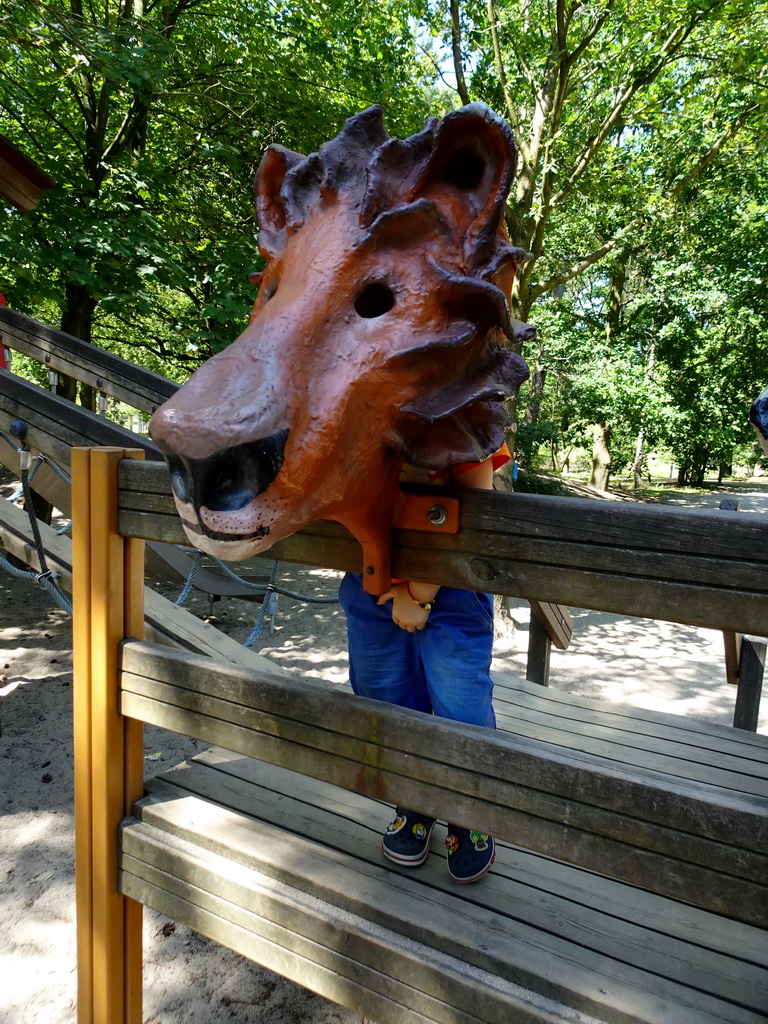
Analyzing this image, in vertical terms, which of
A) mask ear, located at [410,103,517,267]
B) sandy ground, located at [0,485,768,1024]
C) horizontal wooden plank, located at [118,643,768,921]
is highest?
mask ear, located at [410,103,517,267]

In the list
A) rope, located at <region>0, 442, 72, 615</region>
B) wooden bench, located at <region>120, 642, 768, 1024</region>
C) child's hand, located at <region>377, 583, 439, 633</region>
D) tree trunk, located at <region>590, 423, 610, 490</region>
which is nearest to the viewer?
wooden bench, located at <region>120, 642, 768, 1024</region>

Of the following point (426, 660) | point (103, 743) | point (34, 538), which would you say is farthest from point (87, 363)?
point (426, 660)

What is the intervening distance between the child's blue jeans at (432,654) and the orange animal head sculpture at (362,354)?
47 cm

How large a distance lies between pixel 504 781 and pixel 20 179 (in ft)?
18.6

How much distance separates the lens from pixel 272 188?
4.66 feet

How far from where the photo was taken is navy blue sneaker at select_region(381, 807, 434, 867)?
1.70 metres

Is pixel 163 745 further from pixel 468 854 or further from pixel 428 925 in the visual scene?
pixel 428 925

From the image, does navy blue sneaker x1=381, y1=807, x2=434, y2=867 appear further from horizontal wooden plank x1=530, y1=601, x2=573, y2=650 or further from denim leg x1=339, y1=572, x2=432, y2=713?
horizontal wooden plank x1=530, y1=601, x2=573, y2=650

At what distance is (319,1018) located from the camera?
2.29 meters

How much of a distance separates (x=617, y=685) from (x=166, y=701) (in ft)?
15.5

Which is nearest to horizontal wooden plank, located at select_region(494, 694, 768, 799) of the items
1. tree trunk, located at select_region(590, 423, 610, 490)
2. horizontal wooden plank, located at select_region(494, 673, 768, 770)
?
horizontal wooden plank, located at select_region(494, 673, 768, 770)

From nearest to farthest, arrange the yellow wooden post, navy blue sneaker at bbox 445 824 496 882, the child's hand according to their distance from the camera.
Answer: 1. the child's hand
2. navy blue sneaker at bbox 445 824 496 882
3. the yellow wooden post

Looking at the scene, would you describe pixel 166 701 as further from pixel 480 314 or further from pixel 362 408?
pixel 480 314

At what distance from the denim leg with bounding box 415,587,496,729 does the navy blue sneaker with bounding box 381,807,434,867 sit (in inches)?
12.8
